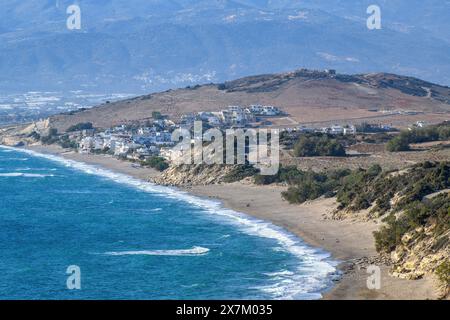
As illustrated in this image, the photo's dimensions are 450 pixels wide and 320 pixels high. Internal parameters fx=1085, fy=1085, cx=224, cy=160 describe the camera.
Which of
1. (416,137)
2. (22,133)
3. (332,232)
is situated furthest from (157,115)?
(332,232)

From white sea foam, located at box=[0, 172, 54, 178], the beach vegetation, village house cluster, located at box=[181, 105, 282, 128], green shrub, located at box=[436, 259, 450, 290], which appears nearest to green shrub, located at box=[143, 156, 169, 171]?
white sea foam, located at box=[0, 172, 54, 178]

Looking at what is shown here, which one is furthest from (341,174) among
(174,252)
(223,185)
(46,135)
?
(46,135)

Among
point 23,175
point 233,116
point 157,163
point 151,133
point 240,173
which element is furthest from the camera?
point 233,116

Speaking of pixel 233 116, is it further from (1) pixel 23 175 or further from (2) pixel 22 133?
(1) pixel 23 175

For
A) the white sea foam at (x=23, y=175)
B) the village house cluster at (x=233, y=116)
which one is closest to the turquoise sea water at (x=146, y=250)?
the white sea foam at (x=23, y=175)

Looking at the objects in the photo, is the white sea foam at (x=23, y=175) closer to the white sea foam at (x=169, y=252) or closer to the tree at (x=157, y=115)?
the white sea foam at (x=169, y=252)

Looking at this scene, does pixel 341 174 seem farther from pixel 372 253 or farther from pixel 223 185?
pixel 372 253
